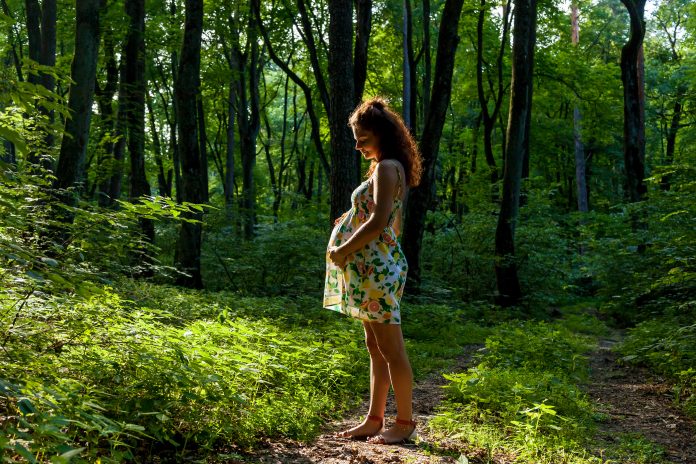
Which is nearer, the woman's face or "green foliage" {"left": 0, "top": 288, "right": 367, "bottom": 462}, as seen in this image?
"green foliage" {"left": 0, "top": 288, "right": 367, "bottom": 462}

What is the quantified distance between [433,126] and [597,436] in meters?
8.59

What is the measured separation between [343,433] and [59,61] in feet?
A: 57.4

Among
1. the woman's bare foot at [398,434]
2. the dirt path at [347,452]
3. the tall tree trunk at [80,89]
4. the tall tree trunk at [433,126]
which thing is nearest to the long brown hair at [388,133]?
the woman's bare foot at [398,434]

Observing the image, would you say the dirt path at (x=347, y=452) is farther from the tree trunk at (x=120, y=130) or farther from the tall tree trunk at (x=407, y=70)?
the tall tree trunk at (x=407, y=70)

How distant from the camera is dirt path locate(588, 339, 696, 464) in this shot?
4.73 metres

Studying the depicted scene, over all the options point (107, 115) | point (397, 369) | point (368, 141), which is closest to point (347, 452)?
point (397, 369)

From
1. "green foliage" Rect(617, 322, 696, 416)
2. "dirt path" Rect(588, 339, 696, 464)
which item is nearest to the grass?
"dirt path" Rect(588, 339, 696, 464)

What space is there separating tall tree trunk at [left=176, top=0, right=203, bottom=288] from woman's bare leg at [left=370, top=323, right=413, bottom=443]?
25.9 ft

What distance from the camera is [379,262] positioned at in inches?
158

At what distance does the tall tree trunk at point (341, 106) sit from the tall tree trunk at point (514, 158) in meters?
5.95

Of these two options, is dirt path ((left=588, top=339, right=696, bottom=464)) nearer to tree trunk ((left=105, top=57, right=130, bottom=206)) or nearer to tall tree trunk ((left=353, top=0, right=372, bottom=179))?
tall tree trunk ((left=353, top=0, right=372, bottom=179))

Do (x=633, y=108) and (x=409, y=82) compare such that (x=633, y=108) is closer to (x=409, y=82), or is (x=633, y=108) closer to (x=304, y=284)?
(x=409, y=82)

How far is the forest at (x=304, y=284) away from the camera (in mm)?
3646

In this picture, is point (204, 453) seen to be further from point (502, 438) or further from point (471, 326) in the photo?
point (471, 326)
